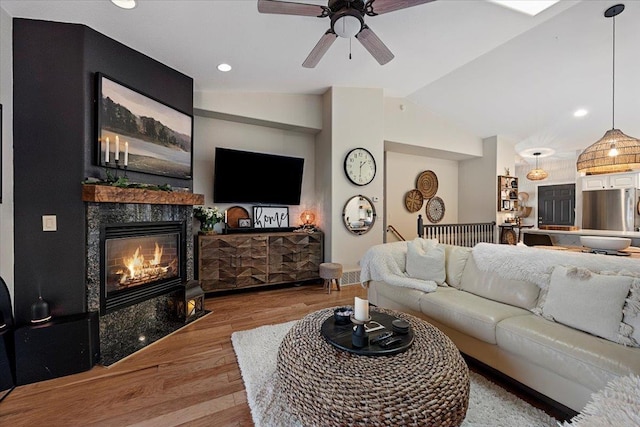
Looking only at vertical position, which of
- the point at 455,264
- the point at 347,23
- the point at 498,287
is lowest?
the point at 498,287

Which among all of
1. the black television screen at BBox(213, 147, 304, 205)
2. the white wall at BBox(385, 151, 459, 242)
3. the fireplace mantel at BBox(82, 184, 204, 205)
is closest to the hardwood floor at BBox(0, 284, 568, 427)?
the fireplace mantel at BBox(82, 184, 204, 205)

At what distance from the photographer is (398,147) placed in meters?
5.70

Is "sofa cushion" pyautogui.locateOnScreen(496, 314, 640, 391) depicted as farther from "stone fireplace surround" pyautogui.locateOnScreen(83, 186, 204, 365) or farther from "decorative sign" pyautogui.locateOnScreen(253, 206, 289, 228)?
"decorative sign" pyautogui.locateOnScreen(253, 206, 289, 228)

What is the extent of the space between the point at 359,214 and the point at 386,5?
302cm

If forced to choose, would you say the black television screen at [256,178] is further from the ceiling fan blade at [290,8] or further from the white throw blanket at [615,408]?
the white throw blanket at [615,408]

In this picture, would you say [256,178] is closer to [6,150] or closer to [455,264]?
[6,150]

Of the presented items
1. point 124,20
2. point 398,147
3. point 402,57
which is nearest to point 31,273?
point 124,20

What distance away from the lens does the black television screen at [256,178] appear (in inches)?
158

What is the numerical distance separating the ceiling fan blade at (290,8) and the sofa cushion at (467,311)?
100 inches

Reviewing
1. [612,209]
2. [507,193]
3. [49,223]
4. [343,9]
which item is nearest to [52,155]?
[49,223]

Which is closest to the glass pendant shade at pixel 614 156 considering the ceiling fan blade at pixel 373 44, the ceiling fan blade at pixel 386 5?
the ceiling fan blade at pixel 373 44

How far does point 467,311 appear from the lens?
210 centimetres

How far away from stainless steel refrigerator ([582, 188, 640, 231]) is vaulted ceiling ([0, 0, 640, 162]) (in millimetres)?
1280

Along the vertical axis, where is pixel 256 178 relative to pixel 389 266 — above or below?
above
